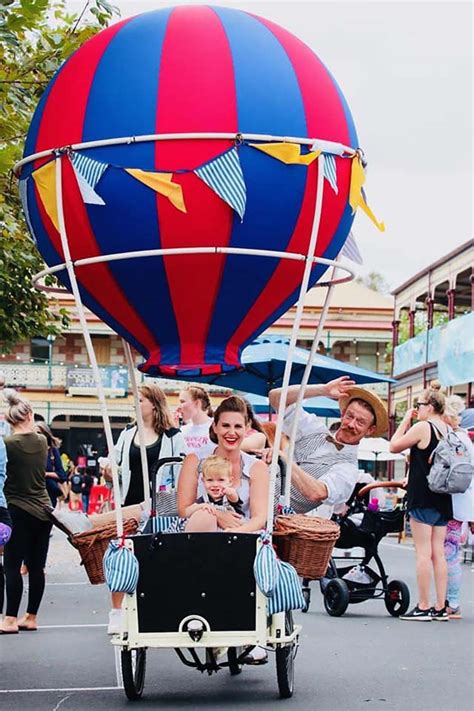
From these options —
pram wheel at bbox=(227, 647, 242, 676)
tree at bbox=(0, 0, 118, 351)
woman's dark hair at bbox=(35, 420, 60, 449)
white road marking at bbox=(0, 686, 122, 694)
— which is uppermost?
tree at bbox=(0, 0, 118, 351)

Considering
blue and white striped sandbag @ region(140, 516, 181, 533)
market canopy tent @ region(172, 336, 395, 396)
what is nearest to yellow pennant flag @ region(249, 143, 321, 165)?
blue and white striped sandbag @ region(140, 516, 181, 533)

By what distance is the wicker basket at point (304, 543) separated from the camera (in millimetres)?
7723

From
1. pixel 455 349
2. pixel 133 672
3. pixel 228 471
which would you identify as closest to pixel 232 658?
pixel 133 672

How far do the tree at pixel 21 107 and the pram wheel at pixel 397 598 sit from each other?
15.2 feet

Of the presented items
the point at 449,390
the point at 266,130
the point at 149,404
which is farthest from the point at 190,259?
the point at 449,390

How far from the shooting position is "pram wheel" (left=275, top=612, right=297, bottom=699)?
7895 mm

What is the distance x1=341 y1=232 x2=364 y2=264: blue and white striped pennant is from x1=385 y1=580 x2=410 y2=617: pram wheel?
4.65 metres

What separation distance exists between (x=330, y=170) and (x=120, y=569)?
7.71 ft

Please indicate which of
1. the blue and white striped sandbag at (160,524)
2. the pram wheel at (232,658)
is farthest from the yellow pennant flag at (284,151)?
the pram wheel at (232,658)

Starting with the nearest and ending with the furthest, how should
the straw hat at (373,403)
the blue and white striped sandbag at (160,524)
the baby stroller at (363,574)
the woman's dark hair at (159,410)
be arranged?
the blue and white striped sandbag at (160,524), the straw hat at (373,403), the woman's dark hair at (159,410), the baby stroller at (363,574)

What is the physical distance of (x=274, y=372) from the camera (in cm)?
1766

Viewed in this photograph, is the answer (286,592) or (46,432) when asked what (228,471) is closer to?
(286,592)

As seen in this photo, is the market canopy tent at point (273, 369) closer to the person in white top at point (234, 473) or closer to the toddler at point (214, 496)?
the person in white top at point (234, 473)

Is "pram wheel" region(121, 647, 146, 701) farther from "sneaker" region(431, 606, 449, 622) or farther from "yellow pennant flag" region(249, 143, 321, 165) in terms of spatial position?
"sneaker" region(431, 606, 449, 622)
